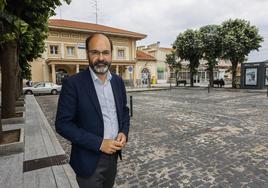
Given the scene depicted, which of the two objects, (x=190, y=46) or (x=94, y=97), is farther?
(x=190, y=46)

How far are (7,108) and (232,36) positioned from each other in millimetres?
22327

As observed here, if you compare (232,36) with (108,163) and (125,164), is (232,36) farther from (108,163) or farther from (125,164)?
(108,163)

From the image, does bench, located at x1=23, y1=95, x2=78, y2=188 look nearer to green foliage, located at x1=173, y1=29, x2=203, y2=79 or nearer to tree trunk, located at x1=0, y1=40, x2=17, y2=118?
tree trunk, located at x1=0, y1=40, x2=17, y2=118

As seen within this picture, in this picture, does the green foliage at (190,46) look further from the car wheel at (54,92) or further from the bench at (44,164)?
the bench at (44,164)

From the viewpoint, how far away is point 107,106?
191 cm

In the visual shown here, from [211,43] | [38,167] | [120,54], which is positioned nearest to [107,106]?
[38,167]

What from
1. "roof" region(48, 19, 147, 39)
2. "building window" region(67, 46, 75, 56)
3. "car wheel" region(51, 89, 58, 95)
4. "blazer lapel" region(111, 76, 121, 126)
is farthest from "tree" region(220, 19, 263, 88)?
"blazer lapel" region(111, 76, 121, 126)

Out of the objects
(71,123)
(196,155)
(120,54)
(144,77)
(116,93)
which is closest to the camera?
(71,123)

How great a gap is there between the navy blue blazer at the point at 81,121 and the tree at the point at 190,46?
25.5 metres

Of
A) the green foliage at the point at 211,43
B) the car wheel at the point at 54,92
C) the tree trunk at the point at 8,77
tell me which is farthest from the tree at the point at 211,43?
the tree trunk at the point at 8,77

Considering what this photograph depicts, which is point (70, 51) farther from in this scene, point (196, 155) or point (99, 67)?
point (99, 67)

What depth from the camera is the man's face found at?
1862 mm

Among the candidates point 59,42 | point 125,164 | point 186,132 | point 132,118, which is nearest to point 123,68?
point 59,42

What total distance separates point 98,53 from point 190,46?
26.3 metres
